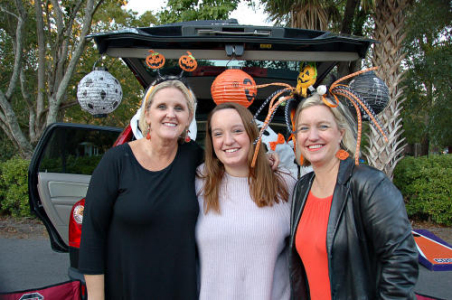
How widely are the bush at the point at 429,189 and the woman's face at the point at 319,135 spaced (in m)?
5.56

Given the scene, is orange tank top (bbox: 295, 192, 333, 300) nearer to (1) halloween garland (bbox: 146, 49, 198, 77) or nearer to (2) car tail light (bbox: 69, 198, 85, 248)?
(1) halloween garland (bbox: 146, 49, 198, 77)

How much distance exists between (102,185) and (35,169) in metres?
1.72

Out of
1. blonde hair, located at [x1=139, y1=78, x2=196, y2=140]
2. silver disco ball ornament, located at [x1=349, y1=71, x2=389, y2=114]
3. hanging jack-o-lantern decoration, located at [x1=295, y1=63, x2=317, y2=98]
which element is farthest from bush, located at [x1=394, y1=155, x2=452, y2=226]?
blonde hair, located at [x1=139, y1=78, x2=196, y2=140]

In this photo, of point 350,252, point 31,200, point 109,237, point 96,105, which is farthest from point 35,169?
point 350,252

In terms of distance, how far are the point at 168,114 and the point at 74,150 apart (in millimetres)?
3048

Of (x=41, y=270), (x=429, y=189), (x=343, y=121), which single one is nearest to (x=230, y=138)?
(x=343, y=121)

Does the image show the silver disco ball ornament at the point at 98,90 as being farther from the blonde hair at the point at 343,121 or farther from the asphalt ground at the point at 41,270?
the asphalt ground at the point at 41,270

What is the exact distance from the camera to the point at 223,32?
209 cm

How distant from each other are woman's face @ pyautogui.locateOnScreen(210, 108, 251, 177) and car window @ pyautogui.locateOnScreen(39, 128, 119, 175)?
1956mm

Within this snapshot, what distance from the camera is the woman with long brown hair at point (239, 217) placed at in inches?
66.9

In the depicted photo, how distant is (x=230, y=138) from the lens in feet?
6.05

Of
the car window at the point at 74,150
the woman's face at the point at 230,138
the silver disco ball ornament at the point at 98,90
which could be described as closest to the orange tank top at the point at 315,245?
the woman's face at the point at 230,138

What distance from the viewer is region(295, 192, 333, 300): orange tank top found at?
150cm

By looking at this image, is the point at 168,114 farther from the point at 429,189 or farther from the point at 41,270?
the point at 429,189
